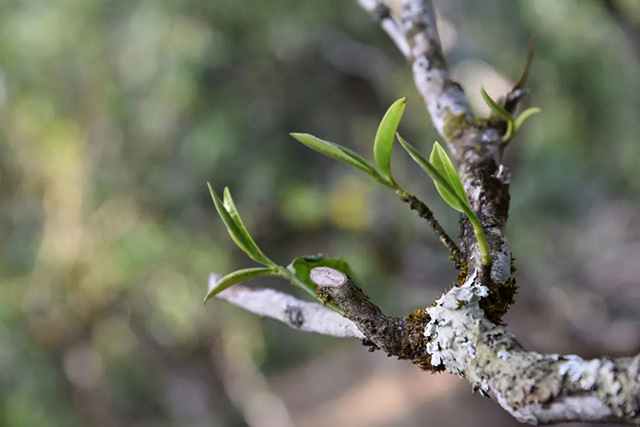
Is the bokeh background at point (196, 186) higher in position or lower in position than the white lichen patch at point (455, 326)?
lower

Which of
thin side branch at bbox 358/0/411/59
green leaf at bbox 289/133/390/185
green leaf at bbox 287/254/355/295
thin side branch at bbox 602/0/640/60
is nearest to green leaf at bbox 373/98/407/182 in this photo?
green leaf at bbox 289/133/390/185

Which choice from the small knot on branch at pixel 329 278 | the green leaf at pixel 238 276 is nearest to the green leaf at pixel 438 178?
the small knot on branch at pixel 329 278

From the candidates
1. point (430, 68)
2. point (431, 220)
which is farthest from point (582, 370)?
point (430, 68)

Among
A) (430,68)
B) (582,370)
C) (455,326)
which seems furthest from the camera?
(430,68)

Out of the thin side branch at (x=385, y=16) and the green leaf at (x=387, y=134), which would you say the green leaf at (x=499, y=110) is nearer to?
the green leaf at (x=387, y=134)

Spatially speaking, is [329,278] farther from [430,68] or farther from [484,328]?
[430,68]

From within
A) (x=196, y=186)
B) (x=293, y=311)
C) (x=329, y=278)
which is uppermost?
(x=329, y=278)

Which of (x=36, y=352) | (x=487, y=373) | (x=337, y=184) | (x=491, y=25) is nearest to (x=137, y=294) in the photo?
(x=36, y=352)
